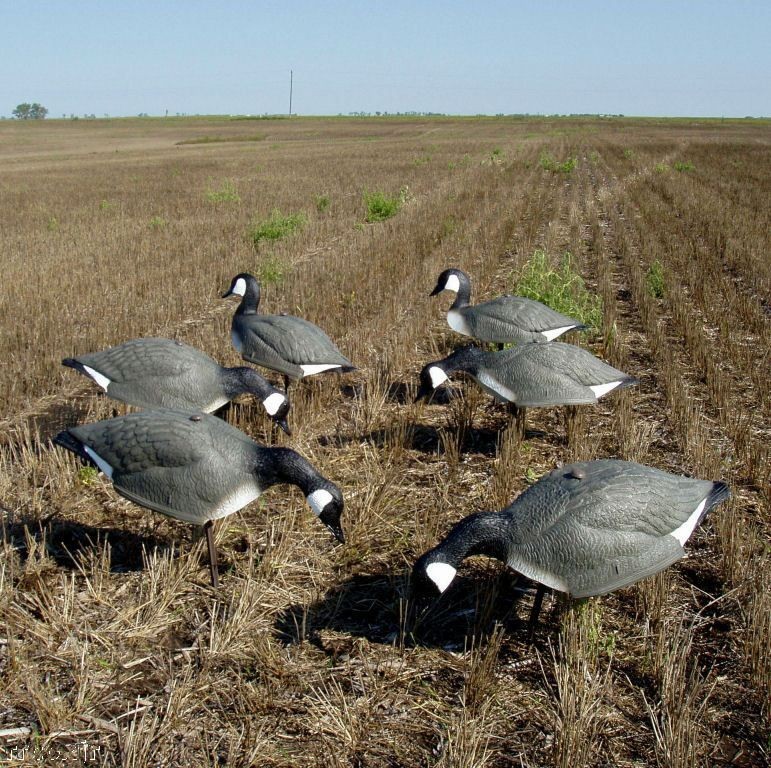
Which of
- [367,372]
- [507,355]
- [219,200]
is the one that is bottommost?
[367,372]

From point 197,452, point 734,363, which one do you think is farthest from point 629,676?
point 734,363

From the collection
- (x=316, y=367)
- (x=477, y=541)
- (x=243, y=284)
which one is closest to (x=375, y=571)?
(x=477, y=541)

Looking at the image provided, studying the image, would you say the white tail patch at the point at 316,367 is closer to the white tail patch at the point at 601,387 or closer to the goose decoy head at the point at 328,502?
the white tail patch at the point at 601,387

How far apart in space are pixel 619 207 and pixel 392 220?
21.4ft

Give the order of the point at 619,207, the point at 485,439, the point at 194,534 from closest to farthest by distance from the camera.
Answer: the point at 194,534 < the point at 485,439 < the point at 619,207

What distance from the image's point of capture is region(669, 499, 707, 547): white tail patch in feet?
11.5

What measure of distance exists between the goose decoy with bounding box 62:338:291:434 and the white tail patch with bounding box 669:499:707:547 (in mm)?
2980

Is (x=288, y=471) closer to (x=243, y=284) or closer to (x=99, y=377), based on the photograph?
(x=99, y=377)

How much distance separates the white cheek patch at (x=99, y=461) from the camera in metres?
4.00

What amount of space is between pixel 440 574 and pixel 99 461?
2.05 metres

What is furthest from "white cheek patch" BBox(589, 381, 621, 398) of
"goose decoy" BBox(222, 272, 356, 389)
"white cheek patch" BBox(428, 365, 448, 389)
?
"goose decoy" BBox(222, 272, 356, 389)

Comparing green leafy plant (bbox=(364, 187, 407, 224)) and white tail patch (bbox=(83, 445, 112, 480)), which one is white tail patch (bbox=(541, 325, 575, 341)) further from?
green leafy plant (bbox=(364, 187, 407, 224))

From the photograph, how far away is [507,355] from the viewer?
552 centimetres

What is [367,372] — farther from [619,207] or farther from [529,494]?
[619,207]
